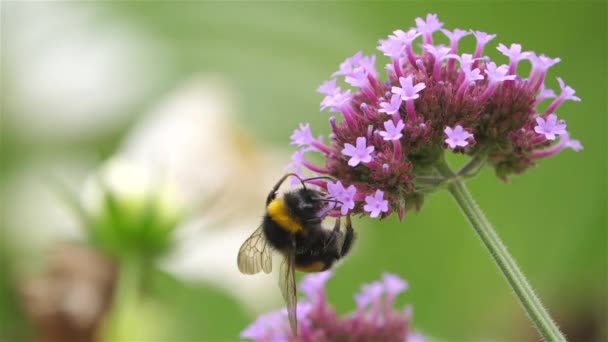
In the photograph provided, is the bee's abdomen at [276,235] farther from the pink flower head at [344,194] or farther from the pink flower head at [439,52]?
the pink flower head at [439,52]

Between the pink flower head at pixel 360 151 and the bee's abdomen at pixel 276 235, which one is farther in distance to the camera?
the bee's abdomen at pixel 276 235

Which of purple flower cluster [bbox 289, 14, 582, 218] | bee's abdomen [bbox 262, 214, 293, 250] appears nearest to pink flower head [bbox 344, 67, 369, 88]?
purple flower cluster [bbox 289, 14, 582, 218]

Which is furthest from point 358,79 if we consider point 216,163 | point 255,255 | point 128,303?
point 216,163

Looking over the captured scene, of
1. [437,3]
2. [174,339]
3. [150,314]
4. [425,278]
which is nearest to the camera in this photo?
[150,314]

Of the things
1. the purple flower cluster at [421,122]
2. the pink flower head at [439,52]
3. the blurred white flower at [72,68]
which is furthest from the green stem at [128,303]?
the blurred white flower at [72,68]

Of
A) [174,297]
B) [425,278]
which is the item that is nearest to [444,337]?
[425,278]

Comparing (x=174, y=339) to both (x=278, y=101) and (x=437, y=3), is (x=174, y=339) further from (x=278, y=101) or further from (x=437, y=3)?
(x=437, y=3)

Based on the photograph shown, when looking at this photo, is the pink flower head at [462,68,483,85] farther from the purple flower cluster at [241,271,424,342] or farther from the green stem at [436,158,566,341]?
the purple flower cluster at [241,271,424,342]
